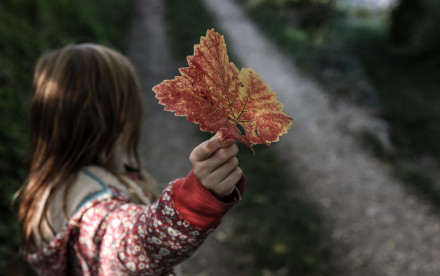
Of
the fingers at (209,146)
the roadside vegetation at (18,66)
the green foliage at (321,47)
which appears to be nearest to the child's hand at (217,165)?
the fingers at (209,146)

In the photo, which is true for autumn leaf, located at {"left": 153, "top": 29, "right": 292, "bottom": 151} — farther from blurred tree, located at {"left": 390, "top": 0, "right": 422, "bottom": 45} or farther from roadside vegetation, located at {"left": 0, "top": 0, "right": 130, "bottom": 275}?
blurred tree, located at {"left": 390, "top": 0, "right": 422, "bottom": 45}

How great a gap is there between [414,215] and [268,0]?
31.8 ft

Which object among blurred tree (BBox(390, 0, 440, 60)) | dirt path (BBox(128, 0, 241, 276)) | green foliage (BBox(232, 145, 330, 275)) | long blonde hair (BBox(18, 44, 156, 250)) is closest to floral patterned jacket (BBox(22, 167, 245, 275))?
long blonde hair (BBox(18, 44, 156, 250))

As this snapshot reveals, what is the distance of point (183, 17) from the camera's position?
34.1 feet

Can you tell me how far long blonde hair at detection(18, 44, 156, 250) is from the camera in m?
1.19

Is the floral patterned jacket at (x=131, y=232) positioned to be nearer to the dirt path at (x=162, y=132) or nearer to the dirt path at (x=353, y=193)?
the dirt path at (x=162, y=132)

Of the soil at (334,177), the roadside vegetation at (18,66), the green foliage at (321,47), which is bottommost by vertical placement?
the roadside vegetation at (18,66)

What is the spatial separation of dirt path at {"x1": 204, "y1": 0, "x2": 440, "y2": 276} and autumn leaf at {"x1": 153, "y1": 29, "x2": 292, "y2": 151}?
10.3 feet

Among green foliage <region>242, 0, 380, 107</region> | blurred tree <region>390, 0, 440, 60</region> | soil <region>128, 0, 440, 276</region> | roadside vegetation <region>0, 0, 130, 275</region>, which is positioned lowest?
roadside vegetation <region>0, 0, 130, 275</region>

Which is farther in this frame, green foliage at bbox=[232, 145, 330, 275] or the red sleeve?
green foliage at bbox=[232, 145, 330, 275]

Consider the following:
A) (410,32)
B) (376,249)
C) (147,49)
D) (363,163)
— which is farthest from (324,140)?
(410,32)

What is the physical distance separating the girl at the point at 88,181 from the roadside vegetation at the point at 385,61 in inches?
169

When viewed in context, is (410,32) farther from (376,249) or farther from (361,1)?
(376,249)

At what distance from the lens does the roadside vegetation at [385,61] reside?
546 cm
